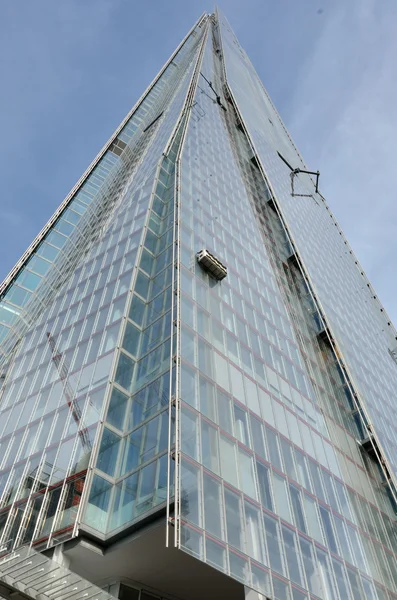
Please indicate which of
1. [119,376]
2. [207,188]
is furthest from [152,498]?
[207,188]

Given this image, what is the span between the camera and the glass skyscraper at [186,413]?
59.4 ft

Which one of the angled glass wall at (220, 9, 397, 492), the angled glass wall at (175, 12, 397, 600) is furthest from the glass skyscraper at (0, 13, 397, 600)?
the angled glass wall at (220, 9, 397, 492)

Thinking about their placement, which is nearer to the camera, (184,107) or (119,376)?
(119,376)

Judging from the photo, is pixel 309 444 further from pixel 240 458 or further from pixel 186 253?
→ pixel 186 253

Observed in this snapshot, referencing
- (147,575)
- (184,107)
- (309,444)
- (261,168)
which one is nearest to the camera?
(147,575)

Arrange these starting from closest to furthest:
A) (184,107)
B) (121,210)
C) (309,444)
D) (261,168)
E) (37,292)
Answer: (309,444) → (121,210) → (37,292) → (184,107) → (261,168)

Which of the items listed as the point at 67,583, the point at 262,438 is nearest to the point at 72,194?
the point at 262,438

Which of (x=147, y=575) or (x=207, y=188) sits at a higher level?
(x=207, y=188)

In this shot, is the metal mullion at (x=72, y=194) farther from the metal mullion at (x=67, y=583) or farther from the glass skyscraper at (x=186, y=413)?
the metal mullion at (x=67, y=583)

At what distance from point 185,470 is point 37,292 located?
2639 centimetres

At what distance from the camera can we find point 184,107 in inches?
1988

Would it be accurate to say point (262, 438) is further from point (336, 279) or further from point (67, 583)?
point (336, 279)

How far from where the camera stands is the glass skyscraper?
59.4ft

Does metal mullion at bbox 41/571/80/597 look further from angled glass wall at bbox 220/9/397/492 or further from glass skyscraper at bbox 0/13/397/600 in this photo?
angled glass wall at bbox 220/9/397/492
